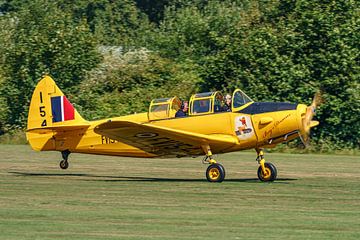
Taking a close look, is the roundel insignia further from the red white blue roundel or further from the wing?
the red white blue roundel

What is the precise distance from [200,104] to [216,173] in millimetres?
1513

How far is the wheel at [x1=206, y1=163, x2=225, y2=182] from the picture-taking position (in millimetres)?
18234

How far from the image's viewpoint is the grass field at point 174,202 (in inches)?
455

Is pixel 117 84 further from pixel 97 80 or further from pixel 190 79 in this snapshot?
pixel 190 79

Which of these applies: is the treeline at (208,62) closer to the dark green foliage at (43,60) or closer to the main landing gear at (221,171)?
the dark green foliage at (43,60)

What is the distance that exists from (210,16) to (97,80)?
28.7 ft

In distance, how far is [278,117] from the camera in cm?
1794

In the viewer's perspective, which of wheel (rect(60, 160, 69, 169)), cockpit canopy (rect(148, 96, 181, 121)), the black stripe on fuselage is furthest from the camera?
wheel (rect(60, 160, 69, 169))

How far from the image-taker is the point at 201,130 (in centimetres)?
1872

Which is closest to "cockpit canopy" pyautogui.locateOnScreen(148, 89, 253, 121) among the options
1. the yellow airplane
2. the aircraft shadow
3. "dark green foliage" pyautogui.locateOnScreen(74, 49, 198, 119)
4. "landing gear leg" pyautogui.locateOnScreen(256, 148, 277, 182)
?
the yellow airplane

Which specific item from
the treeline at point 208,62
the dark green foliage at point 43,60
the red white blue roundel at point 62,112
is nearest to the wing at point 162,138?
the red white blue roundel at point 62,112

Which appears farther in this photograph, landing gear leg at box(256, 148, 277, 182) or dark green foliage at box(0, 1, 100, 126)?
dark green foliage at box(0, 1, 100, 126)

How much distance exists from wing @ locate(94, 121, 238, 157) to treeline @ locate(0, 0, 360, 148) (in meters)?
12.7

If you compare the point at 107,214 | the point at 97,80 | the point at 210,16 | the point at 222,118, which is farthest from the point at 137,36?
the point at 107,214
